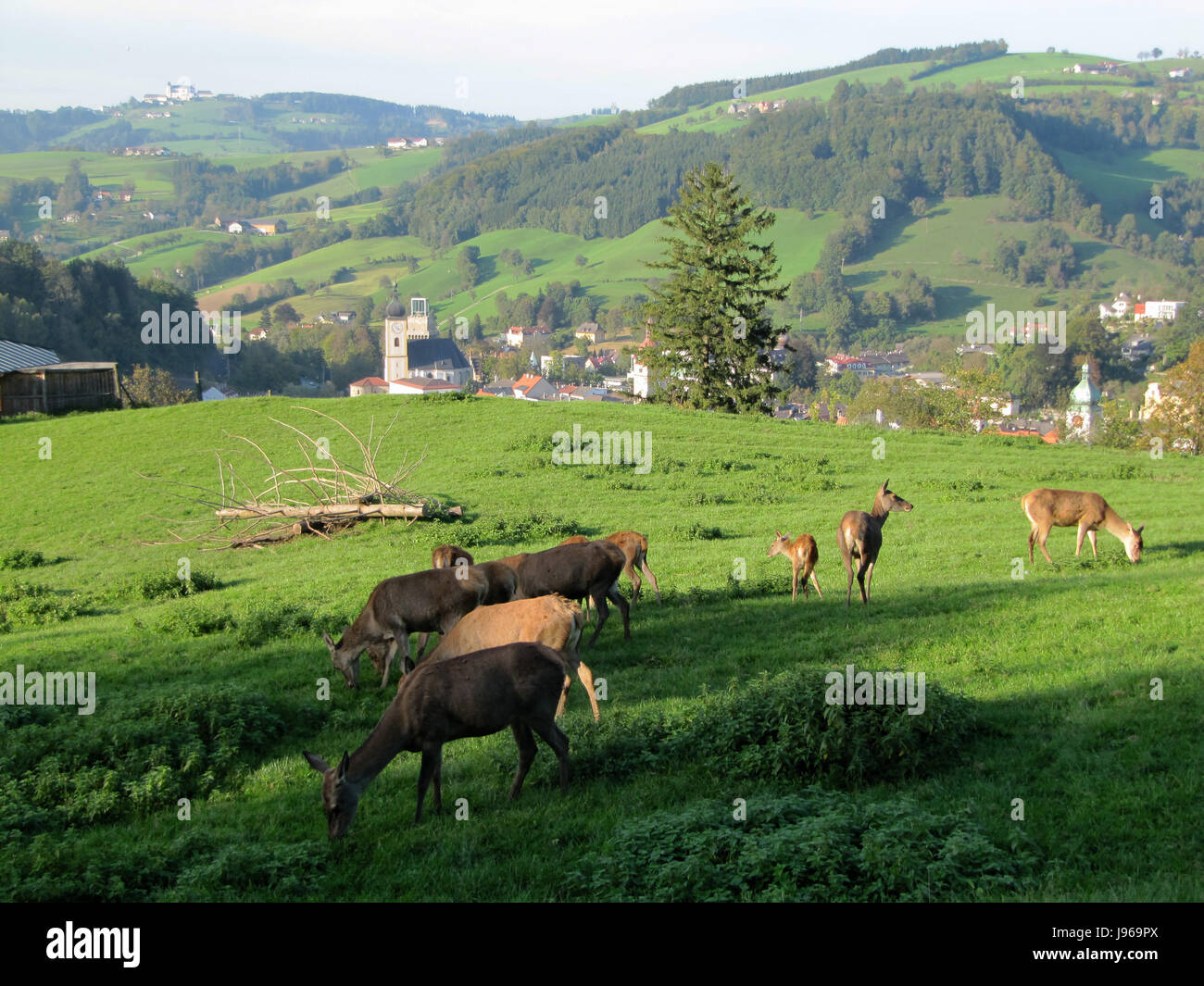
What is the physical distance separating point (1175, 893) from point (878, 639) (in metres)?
7.10

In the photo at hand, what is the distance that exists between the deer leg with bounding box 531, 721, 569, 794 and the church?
124025 millimetres

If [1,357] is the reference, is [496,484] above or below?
below

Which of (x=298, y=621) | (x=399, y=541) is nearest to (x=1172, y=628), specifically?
(x=298, y=621)

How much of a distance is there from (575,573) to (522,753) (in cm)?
496

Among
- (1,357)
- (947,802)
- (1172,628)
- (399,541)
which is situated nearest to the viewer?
(947,802)

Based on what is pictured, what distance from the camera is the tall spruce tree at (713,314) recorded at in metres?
53.0

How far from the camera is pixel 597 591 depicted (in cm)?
1444

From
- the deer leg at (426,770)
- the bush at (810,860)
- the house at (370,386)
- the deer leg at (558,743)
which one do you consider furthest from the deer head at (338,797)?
Result: the house at (370,386)

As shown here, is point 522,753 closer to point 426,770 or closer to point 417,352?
point 426,770

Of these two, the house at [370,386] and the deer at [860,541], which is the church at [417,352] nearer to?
the house at [370,386]

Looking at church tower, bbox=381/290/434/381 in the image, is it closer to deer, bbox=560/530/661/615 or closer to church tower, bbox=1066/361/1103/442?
church tower, bbox=1066/361/1103/442

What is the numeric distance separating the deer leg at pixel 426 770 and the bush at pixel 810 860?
6.31ft

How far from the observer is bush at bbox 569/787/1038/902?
22.8ft
